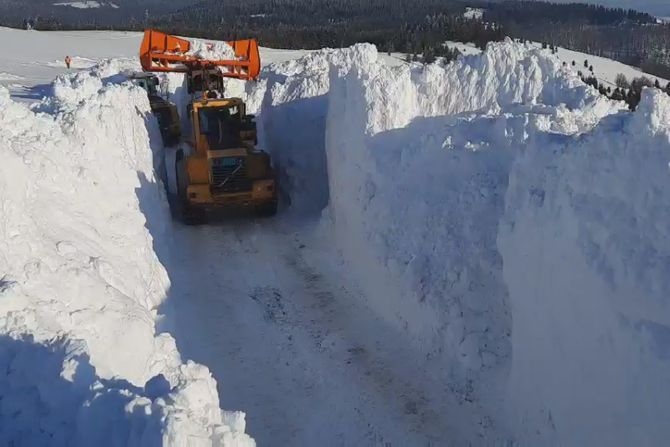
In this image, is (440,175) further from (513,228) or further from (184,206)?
(184,206)

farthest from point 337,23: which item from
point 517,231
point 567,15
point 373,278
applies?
point 517,231

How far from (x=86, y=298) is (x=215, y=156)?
6829mm

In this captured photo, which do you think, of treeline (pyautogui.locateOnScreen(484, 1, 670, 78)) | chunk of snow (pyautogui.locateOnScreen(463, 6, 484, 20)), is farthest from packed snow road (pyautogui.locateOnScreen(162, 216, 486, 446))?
chunk of snow (pyautogui.locateOnScreen(463, 6, 484, 20))

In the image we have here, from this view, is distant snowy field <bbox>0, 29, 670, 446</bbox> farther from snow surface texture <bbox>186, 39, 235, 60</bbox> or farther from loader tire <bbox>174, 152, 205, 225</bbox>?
snow surface texture <bbox>186, 39, 235, 60</bbox>

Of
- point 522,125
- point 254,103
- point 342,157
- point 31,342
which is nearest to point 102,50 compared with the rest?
point 254,103

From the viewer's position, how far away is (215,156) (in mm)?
13445

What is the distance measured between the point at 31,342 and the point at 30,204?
3.20 m

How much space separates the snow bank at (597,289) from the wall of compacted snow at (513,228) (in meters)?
0.02

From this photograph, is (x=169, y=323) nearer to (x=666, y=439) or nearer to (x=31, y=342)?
(x=31, y=342)

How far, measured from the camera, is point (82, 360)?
5.11m

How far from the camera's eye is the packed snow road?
25.3 feet

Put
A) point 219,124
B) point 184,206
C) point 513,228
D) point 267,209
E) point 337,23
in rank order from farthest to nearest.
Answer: point 337,23, point 219,124, point 267,209, point 184,206, point 513,228

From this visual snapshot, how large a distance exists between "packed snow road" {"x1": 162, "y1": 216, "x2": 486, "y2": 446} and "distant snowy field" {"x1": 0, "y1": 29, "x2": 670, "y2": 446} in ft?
0.11

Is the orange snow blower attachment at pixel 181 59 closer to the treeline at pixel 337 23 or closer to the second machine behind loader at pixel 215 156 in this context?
the second machine behind loader at pixel 215 156
